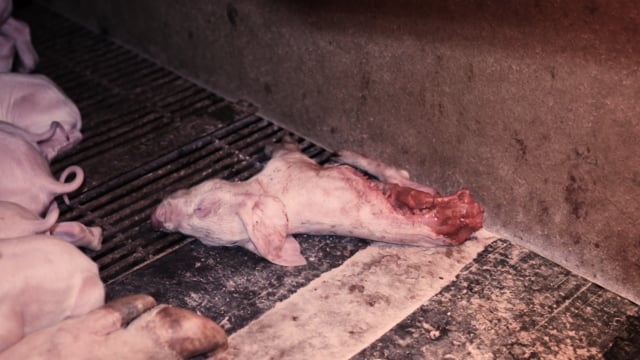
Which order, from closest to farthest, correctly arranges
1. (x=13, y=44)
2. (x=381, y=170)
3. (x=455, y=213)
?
(x=455, y=213) < (x=381, y=170) < (x=13, y=44)

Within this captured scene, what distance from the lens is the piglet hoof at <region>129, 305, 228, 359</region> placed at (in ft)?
8.72

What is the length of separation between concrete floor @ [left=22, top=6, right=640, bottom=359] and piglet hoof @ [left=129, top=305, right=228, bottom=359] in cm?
12

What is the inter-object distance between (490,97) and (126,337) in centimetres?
164

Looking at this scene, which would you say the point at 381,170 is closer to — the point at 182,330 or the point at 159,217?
the point at 159,217

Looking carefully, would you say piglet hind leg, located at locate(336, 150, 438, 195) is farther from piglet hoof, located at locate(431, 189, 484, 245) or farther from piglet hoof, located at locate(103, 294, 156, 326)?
piglet hoof, located at locate(103, 294, 156, 326)

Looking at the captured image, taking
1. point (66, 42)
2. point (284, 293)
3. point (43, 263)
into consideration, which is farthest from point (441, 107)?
point (66, 42)

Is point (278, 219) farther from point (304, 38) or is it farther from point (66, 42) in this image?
point (66, 42)

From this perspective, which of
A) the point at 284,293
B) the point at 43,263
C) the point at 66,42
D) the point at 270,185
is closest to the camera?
the point at 43,263

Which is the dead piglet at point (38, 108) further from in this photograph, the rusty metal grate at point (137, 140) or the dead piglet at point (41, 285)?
the dead piglet at point (41, 285)

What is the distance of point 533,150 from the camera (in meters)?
3.09

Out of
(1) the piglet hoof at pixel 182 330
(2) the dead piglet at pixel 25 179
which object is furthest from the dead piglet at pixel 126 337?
(2) the dead piglet at pixel 25 179

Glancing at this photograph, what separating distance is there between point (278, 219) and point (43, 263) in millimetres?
881

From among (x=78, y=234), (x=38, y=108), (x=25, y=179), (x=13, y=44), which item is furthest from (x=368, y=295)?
(x=13, y=44)

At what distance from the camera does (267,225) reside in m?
3.10
